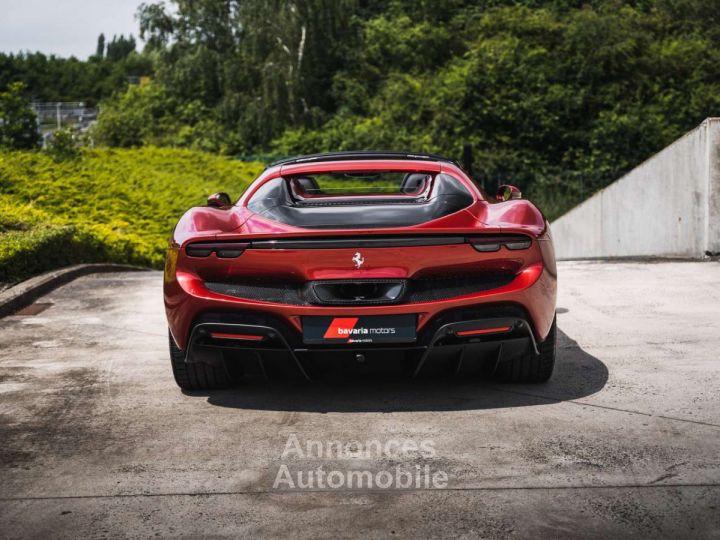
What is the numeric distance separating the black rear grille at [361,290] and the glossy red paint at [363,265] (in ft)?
0.11

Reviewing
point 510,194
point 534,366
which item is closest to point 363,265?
point 534,366

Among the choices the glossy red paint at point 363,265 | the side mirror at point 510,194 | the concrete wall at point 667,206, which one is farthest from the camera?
the concrete wall at point 667,206

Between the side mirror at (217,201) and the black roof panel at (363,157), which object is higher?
the black roof panel at (363,157)

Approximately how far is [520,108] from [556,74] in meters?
2.47

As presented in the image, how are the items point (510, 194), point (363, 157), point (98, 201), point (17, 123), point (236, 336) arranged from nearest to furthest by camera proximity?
point (236, 336), point (510, 194), point (363, 157), point (98, 201), point (17, 123)

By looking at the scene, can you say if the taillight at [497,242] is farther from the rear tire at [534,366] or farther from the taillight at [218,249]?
the taillight at [218,249]

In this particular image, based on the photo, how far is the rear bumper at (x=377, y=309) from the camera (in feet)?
15.3

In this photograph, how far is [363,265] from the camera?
4.62 meters

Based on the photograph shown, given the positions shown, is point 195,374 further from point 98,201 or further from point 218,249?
point 98,201

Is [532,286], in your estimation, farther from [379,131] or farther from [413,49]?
[413,49]

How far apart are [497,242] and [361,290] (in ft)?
2.24

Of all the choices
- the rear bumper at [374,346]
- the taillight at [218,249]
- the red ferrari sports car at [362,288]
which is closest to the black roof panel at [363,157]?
Result: the red ferrari sports car at [362,288]

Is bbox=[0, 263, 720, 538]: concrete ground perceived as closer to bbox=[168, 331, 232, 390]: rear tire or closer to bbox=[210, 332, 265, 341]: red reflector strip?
bbox=[168, 331, 232, 390]: rear tire

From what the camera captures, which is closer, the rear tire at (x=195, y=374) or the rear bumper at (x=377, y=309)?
the rear bumper at (x=377, y=309)
